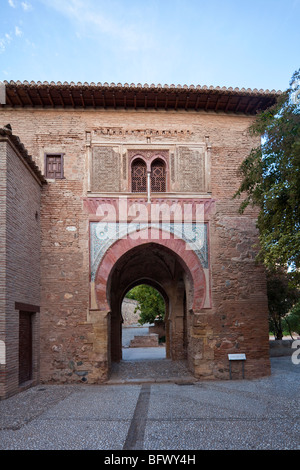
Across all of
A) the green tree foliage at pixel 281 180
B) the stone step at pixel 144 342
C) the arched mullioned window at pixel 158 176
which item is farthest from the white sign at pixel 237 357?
the stone step at pixel 144 342

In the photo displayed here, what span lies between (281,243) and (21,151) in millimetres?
5616

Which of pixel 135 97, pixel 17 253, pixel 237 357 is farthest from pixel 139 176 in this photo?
pixel 237 357

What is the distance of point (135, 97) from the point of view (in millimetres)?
10203

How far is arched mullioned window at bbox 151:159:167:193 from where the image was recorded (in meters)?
10.5

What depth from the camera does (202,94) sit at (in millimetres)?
10266

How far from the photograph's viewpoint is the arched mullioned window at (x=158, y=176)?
414 inches

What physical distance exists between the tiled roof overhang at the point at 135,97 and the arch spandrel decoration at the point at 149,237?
3171mm

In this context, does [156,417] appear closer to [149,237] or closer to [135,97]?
[149,237]

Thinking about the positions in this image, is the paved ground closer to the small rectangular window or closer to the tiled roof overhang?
the small rectangular window

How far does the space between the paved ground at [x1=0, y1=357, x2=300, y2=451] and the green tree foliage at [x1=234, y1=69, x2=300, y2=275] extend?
269 centimetres

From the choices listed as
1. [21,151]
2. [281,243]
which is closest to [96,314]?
[21,151]

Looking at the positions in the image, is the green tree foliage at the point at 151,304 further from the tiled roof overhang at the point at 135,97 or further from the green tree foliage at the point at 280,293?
the tiled roof overhang at the point at 135,97
